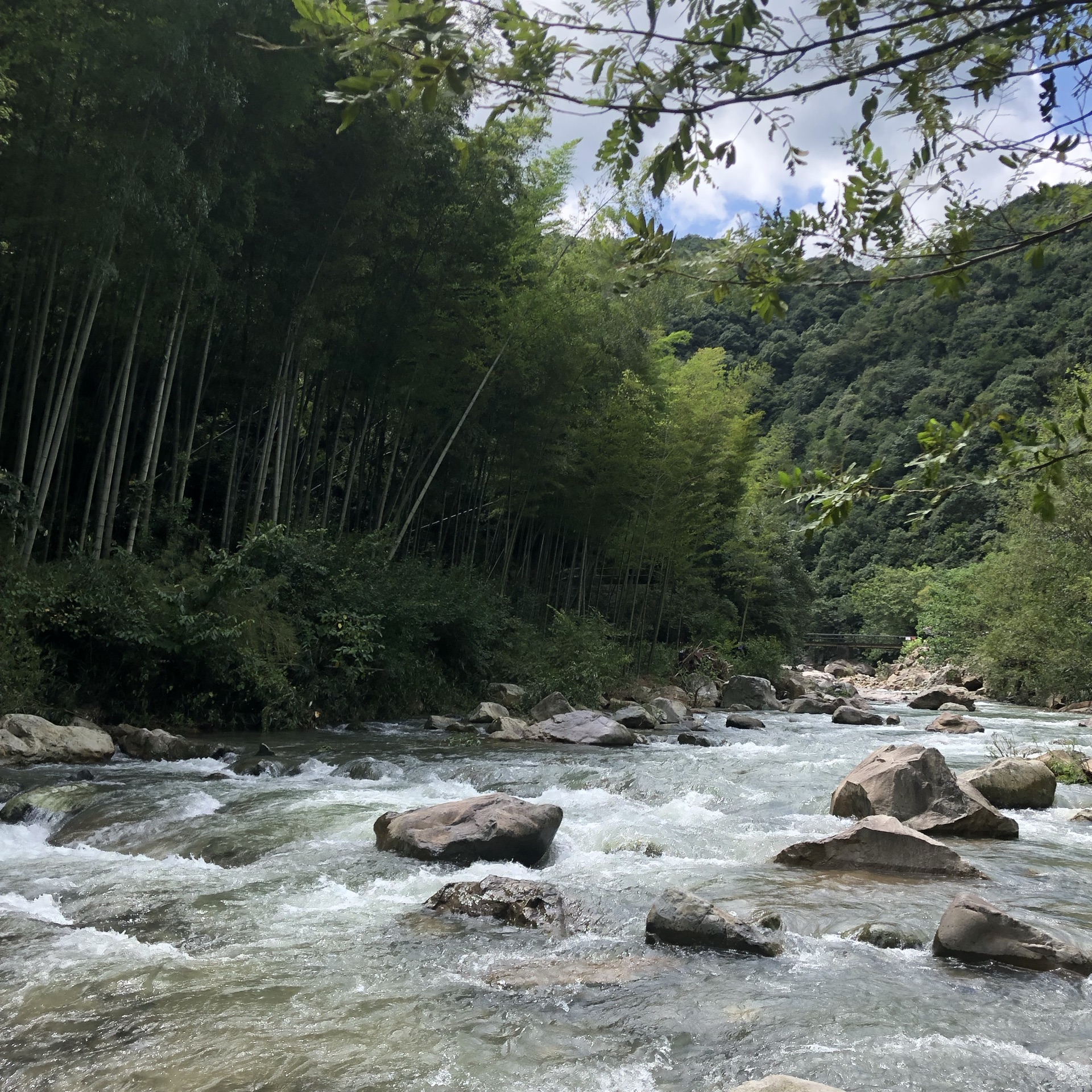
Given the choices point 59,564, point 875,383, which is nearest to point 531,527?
point 59,564

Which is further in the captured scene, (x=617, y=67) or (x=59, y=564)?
(x=59, y=564)

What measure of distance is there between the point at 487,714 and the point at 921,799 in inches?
258

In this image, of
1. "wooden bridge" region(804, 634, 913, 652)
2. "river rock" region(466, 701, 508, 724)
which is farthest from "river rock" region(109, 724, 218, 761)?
"wooden bridge" region(804, 634, 913, 652)

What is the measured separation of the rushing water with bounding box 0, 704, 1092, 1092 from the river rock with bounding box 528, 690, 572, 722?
600 centimetres

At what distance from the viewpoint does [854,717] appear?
14.6 meters

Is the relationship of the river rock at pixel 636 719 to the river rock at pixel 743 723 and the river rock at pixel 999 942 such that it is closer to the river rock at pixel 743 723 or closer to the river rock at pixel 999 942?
the river rock at pixel 743 723

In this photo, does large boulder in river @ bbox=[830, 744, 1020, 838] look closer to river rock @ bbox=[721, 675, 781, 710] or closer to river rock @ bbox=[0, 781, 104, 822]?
river rock @ bbox=[0, 781, 104, 822]

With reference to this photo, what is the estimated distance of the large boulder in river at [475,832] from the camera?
16.5 ft

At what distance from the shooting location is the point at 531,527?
19.0 metres

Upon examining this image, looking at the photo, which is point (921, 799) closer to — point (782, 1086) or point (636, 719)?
point (782, 1086)

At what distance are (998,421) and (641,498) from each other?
15514 mm

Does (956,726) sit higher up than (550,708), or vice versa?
(956,726)

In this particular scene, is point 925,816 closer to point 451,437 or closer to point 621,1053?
point 621,1053

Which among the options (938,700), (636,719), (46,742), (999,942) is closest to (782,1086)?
(999,942)
